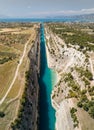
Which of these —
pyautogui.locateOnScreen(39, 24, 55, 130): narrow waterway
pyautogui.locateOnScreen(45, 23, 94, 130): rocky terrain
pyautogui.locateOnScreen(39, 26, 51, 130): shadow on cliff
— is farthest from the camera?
pyautogui.locateOnScreen(39, 24, 55, 130): narrow waterway

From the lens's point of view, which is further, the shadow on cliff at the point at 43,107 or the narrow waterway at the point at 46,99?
the narrow waterway at the point at 46,99

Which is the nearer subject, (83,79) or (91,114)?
(91,114)

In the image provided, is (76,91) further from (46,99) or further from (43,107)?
(46,99)

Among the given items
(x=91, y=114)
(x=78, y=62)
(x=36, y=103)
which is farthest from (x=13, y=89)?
(x=78, y=62)

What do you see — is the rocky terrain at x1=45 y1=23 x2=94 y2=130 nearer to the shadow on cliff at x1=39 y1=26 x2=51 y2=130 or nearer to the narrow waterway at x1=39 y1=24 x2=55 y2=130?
the narrow waterway at x1=39 y1=24 x2=55 y2=130

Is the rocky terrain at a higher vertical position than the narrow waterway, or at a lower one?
higher

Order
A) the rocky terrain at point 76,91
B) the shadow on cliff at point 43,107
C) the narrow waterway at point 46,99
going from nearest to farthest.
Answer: the rocky terrain at point 76,91
the shadow on cliff at point 43,107
the narrow waterway at point 46,99

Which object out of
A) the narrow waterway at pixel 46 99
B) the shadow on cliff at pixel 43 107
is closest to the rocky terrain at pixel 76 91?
the narrow waterway at pixel 46 99

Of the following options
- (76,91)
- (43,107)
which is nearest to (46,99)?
(43,107)

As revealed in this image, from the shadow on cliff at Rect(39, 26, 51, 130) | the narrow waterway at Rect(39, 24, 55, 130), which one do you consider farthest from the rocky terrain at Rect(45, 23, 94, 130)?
the shadow on cliff at Rect(39, 26, 51, 130)

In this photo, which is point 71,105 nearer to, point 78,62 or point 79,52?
point 78,62

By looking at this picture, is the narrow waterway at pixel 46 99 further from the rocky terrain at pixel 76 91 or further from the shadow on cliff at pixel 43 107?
the rocky terrain at pixel 76 91
